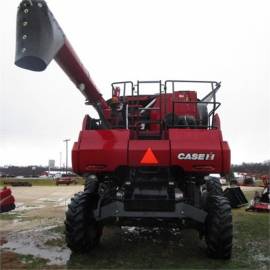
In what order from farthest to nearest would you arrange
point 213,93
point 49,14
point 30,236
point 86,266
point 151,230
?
point 151,230 → point 30,236 → point 213,93 → point 86,266 → point 49,14

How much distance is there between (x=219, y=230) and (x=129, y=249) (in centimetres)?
187

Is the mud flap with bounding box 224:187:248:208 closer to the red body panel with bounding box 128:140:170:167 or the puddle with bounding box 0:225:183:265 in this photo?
the puddle with bounding box 0:225:183:265

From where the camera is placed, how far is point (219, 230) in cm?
767

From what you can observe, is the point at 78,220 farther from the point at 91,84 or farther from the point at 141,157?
the point at 91,84

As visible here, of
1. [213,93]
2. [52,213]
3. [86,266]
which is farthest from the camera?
[52,213]

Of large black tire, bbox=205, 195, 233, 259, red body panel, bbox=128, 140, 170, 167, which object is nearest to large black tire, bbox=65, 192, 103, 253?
red body panel, bbox=128, 140, 170, 167

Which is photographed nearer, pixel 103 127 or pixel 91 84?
pixel 91 84

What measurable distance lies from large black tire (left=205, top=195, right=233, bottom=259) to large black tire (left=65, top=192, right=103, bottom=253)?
1898 mm

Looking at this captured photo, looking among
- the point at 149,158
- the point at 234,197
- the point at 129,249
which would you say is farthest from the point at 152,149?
the point at 234,197

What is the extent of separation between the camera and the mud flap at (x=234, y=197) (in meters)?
17.2

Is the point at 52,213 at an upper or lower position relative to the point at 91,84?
lower

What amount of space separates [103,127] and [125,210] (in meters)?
2.16

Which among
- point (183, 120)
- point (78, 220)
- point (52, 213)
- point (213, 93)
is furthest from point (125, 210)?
point (52, 213)

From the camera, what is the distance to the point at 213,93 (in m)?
9.41
